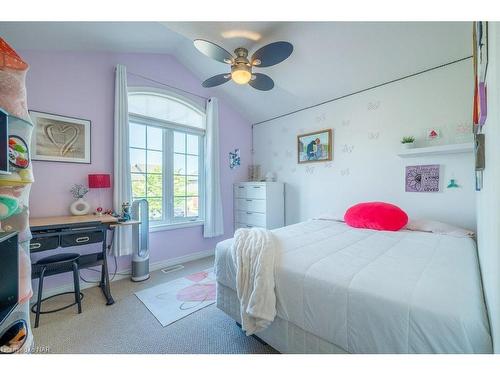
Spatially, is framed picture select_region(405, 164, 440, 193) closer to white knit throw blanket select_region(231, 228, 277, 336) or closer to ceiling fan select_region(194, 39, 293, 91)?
ceiling fan select_region(194, 39, 293, 91)

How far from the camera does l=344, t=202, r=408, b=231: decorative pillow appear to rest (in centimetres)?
220

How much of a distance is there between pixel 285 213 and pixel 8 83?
3.49 metres

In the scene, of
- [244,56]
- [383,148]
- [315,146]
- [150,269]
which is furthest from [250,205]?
[244,56]

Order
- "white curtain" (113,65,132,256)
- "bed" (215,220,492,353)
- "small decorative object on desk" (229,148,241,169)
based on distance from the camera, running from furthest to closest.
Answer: "small decorative object on desk" (229,148,241,169), "white curtain" (113,65,132,256), "bed" (215,220,492,353)

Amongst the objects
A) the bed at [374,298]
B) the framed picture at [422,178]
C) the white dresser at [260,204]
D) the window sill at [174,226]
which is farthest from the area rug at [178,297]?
the framed picture at [422,178]

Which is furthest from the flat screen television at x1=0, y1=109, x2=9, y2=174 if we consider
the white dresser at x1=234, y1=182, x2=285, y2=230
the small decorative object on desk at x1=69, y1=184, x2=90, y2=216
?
the white dresser at x1=234, y1=182, x2=285, y2=230

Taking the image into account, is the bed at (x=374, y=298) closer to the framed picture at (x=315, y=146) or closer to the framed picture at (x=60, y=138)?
the framed picture at (x=315, y=146)

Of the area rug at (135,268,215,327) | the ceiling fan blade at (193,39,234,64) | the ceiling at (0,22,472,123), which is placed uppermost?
the ceiling at (0,22,472,123)

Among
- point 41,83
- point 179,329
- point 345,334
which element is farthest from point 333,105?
point 41,83

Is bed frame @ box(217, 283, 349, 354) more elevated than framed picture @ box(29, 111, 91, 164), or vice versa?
framed picture @ box(29, 111, 91, 164)

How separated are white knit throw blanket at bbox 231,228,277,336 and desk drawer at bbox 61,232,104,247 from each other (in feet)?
4.87

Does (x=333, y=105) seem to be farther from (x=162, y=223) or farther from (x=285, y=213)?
(x=162, y=223)

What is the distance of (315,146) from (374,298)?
275 cm

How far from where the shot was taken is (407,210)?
259cm
